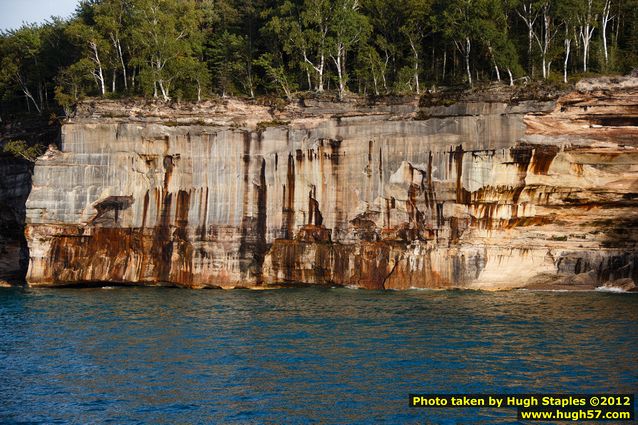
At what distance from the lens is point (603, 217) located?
39250 millimetres

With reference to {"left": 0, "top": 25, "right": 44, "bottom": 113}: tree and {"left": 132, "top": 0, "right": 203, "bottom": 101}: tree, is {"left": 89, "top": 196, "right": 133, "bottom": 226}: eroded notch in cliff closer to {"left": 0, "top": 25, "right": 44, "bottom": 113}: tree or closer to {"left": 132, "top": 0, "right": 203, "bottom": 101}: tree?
{"left": 132, "top": 0, "right": 203, "bottom": 101}: tree

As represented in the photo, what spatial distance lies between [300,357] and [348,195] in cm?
2063

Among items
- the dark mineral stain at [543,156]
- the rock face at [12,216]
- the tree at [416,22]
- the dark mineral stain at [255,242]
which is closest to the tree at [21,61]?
the rock face at [12,216]

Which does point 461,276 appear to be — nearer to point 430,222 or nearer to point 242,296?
point 430,222

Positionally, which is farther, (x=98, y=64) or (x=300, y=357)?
(x=98, y=64)

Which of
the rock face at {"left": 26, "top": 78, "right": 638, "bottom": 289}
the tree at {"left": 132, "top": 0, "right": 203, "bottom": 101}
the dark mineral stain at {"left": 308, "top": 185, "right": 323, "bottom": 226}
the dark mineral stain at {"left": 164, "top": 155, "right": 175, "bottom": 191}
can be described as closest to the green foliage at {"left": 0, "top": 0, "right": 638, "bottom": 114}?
the tree at {"left": 132, "top": 0, "right": 203, "bottom": 101}

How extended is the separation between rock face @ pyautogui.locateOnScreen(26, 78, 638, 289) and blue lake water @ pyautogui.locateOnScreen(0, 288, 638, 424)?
18.8ft

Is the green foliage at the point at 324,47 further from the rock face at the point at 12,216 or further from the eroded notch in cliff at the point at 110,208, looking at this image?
the eroded notch in cliff at the point at 110,208

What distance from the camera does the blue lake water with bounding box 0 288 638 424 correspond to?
16.8 meters

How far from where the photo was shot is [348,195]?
136ft

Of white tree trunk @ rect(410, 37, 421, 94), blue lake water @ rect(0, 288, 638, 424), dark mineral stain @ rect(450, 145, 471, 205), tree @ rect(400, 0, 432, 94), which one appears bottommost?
blue lake water @ rect(0, 288, 638, 424)

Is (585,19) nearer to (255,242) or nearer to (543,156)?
(543,156)

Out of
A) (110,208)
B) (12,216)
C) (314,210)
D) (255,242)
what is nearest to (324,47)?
(314,210)

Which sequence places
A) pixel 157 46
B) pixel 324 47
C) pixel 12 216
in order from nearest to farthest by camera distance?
pixel 324 47 < pixel 157 46 < pixel 12 216
